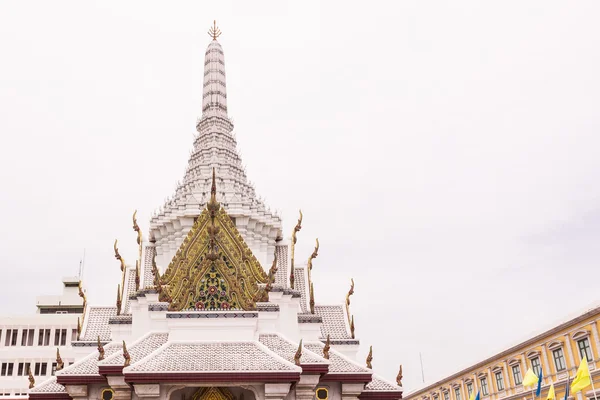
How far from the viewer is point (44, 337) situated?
176ft

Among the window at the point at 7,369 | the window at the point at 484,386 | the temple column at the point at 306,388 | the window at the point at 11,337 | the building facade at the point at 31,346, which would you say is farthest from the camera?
the window at the point at 11,337

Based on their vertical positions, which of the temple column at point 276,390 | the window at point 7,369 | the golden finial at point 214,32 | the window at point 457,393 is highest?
the golden finial at point 214,32

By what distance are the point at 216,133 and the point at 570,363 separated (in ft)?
70.7

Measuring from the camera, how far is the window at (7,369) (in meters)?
51.8

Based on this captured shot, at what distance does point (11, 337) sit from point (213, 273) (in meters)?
43.8

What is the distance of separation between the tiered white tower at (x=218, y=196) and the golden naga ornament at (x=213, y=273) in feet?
22.5

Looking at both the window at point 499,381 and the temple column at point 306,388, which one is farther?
the window at point 499,381

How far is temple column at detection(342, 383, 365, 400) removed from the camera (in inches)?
683

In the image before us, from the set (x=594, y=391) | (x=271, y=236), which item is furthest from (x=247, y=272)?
(x=594, y=391)

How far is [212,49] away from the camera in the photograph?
36312 millimetres

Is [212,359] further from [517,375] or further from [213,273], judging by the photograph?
[517,375]

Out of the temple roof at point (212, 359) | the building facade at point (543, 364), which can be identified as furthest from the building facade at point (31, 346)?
the temple roof at point (212, 359)

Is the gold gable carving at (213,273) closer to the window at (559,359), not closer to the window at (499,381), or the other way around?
the window at (559,359)

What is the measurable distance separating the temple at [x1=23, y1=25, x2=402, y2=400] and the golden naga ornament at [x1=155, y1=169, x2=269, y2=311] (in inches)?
1.2
